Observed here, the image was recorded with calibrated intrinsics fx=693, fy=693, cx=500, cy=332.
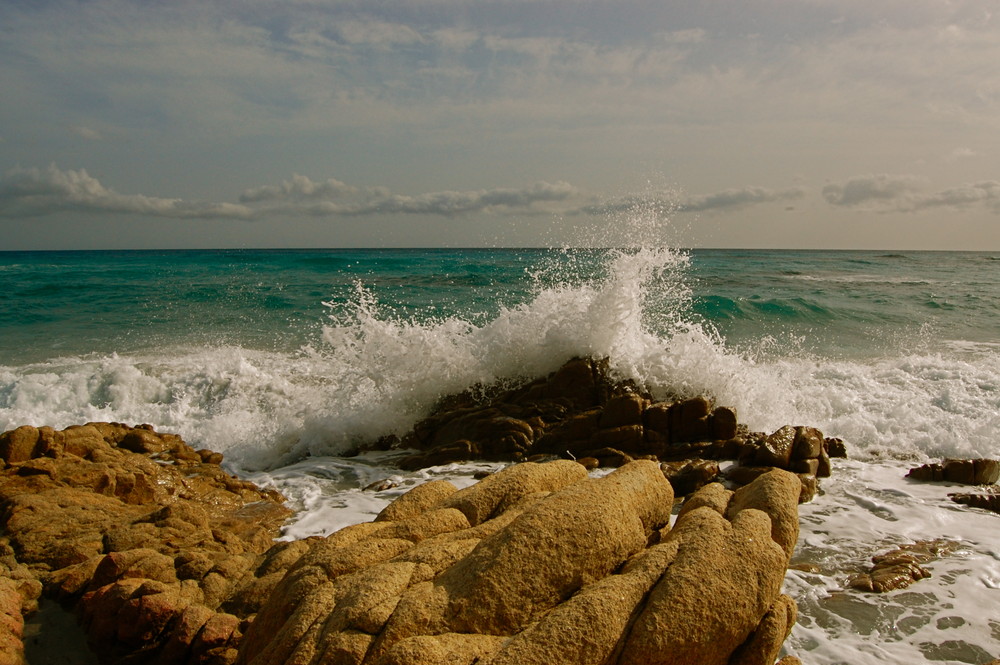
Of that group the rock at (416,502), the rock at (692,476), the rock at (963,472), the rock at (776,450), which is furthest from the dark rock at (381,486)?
the rock at (963,472)

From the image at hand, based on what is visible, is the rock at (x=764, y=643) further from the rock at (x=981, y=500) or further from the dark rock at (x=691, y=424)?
the dark rock at (x=691, y=424)

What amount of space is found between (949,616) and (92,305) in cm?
2495

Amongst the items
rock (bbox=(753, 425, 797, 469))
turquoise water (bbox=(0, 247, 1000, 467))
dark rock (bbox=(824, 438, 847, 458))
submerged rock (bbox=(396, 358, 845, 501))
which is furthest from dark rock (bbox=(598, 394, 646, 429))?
dark rock (bbox=(824, 438, 847, 458))

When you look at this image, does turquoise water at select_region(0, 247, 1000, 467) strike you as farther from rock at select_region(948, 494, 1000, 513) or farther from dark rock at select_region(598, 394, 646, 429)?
rock at select_region(948, 494, 1000, 513)

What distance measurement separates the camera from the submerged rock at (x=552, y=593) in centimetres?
272

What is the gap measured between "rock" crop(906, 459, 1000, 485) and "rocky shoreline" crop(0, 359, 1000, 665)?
69.4 inches

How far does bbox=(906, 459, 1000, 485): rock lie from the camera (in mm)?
7445

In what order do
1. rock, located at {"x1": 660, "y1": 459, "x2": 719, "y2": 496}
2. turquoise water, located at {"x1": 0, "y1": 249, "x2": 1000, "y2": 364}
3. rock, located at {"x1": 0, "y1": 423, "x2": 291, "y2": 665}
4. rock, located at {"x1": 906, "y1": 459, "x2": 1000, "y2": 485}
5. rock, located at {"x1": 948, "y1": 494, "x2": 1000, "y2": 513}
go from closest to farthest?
rock, located at {"x1": 0, "y1": 423, "x2": 291, "y2": 665} → rock, located at {"x1": 948, "y1": 494, "x2": 1000, "y2": 513} → rock, located at {"x1": 660, "y1": 459, "x2": 719, "y2": 496} → rock, located at {"x1": 906, "y1": 459, "x2": 1000, "y2": 485} → turquoise water, located at {"x1": 0, "y1": 249, "x2": 1000, "y2": 364}

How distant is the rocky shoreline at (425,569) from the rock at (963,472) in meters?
1.76

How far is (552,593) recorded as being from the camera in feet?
9.91

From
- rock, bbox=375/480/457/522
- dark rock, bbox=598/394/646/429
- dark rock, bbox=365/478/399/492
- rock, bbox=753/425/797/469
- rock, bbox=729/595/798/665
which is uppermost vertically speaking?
rock, bbox=375/480/457/522

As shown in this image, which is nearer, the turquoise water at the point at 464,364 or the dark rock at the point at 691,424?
the dark rock at the point at 691,424

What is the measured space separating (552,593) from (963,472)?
652cm

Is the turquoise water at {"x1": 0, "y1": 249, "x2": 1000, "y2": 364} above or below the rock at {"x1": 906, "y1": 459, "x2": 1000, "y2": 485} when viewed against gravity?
above
